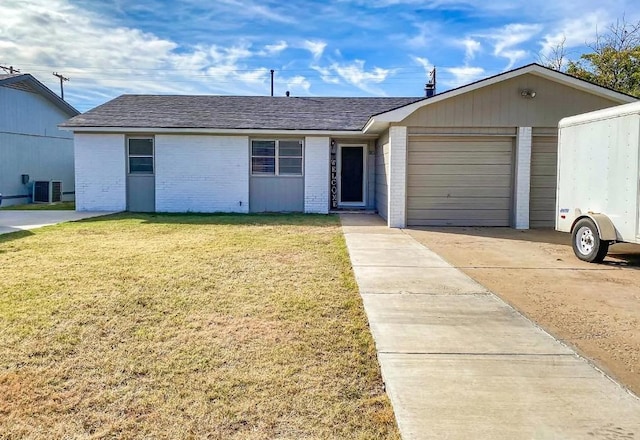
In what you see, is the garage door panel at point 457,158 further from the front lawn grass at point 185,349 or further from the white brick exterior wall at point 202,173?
the white brick exterior wall at point 202,173

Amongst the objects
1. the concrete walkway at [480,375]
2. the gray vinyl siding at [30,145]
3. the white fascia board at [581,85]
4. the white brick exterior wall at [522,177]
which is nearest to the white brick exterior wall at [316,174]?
the white brick exterior wall at [522,177]

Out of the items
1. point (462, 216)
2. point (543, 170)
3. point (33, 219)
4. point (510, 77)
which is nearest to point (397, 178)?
point (462, 216)

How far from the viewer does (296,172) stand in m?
15.9

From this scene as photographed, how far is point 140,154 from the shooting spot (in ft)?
51.6

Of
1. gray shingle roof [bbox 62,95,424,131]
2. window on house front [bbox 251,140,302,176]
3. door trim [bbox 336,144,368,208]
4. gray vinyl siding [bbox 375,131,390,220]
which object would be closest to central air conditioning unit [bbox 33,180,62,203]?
gray shingle roof [bbox 62,95,424,131]

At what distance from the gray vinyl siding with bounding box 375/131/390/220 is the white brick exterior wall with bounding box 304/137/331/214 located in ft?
5.62

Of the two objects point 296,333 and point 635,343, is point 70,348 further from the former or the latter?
point 635,343

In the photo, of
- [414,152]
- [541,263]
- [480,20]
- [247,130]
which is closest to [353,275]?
[541,263]

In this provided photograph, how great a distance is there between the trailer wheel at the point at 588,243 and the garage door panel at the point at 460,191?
4135 millimetres

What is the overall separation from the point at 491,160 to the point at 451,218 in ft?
5.87

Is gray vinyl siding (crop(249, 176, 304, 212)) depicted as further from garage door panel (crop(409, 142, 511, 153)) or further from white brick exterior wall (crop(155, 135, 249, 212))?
garage door panel (crop(409, 142, 511, 153))

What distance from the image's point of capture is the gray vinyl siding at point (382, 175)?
1316cm

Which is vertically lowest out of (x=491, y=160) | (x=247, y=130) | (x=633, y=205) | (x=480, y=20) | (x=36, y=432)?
(x=36, y=432)

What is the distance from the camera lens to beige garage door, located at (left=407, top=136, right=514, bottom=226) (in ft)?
39.5
